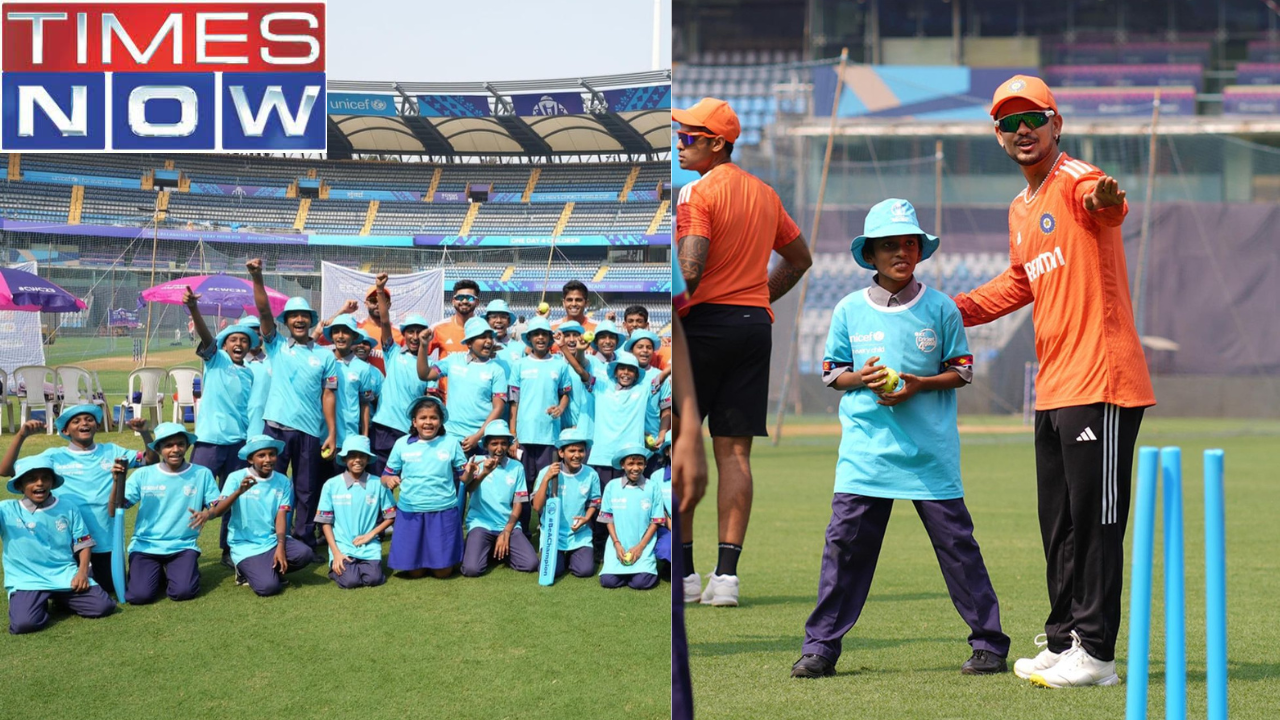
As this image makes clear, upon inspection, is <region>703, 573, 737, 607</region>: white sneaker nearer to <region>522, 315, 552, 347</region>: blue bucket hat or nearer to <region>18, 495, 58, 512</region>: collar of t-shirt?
<region>522, 315, 552, 347</region>: blue bucket hat

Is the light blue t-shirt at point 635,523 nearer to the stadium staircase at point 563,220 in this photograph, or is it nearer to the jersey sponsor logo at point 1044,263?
the stadium staircase at point 563,220

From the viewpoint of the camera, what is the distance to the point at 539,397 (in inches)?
183

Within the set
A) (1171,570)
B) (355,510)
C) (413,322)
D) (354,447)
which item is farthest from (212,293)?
Answer: (1171,570)

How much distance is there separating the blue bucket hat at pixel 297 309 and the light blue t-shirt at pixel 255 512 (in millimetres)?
565

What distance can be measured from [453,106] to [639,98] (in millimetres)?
535

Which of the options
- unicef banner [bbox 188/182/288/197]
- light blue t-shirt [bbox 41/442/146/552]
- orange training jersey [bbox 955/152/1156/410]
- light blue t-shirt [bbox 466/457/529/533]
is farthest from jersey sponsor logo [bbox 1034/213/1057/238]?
light blue t-shirt [bbox 41/442/146/552]

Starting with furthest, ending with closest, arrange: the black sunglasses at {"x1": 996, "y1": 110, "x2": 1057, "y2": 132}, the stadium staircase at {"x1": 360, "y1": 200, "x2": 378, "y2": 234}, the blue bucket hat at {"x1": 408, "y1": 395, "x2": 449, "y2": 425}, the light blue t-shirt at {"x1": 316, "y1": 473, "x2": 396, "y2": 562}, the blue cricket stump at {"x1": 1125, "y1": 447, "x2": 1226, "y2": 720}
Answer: the blue bucket hat at {"x1": 408, "y1": 395, "x2": 449, "y2": 425}
the light blue t-shirt at {"x1": 316, "y1": 473, "x2": 396, "y2": 562}
the black sunglasses at {"x1": 996, "y1": 110, "x2": 1057, "y2": 132}
the stadium staircase at {"x1": 360, "y1": 200, "x2": 378, "y2": 234}
the blue cricket stump at {"x1": 1125, "y1": 447, "x2": 1226, "y2": 720}

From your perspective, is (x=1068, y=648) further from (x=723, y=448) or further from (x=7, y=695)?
(x=7, y=695)

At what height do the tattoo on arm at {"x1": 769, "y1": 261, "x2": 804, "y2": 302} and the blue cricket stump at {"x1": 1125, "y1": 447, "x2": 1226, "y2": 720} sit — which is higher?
the tattoo on arm at {"x1": 769, "y1": 261, "x2": 804, "y2": 302}

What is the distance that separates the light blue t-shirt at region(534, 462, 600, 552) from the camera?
3.73 meters

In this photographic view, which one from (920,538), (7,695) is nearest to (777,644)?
(7,695)

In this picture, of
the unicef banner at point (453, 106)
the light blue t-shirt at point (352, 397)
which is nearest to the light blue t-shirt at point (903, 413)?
the unicef banner at point (453, 106)

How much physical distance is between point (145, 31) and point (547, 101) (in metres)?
1.03

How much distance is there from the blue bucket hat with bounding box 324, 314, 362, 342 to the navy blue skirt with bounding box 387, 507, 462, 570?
65 centimetres
